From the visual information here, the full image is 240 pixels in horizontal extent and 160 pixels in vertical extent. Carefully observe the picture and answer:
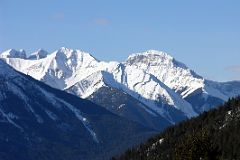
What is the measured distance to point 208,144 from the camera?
15550cm

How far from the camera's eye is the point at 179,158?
155875 mm

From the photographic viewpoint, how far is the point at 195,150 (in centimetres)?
15300

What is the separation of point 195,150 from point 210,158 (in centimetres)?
391

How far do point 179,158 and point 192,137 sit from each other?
5.29 meters

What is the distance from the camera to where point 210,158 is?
15450 centimetres

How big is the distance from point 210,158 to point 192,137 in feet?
19.9

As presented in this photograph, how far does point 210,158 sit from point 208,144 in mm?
2922

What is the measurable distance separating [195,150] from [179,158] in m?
4.54

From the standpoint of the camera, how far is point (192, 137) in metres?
158

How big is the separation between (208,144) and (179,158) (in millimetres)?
6518

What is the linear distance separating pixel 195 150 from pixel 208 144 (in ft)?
12.9
